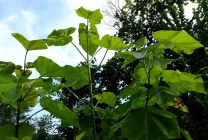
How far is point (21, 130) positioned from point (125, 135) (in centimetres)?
22

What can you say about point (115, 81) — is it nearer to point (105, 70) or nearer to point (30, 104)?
point (105, 70)

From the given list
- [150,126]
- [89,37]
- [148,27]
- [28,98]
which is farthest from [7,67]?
[148,27]

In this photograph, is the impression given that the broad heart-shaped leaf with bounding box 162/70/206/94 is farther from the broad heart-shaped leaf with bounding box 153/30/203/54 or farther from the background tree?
the background tree

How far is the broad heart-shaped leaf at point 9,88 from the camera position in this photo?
557mm

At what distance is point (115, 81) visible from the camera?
1608 centimetres

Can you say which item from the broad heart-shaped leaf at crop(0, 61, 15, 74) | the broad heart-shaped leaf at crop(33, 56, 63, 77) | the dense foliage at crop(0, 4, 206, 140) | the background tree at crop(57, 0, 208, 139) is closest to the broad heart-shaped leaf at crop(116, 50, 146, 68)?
the dense foliage at crop(0, 4, 206, 140)

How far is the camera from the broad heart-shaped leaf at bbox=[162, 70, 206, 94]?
72 cm

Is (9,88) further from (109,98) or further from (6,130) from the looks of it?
(109,98)

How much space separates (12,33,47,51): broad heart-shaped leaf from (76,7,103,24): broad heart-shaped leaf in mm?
152

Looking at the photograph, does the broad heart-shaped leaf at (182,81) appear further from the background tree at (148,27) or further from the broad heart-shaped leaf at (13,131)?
the background tree at (148,27)

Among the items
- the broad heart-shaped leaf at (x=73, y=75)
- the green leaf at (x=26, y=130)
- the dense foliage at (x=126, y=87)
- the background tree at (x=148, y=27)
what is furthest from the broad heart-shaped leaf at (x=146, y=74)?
the background tree at (x=148, y=27)

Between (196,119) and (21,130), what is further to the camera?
(196,119)

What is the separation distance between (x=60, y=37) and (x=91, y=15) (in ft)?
0.28

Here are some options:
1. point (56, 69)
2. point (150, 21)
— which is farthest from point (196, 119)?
point (56, 69)
